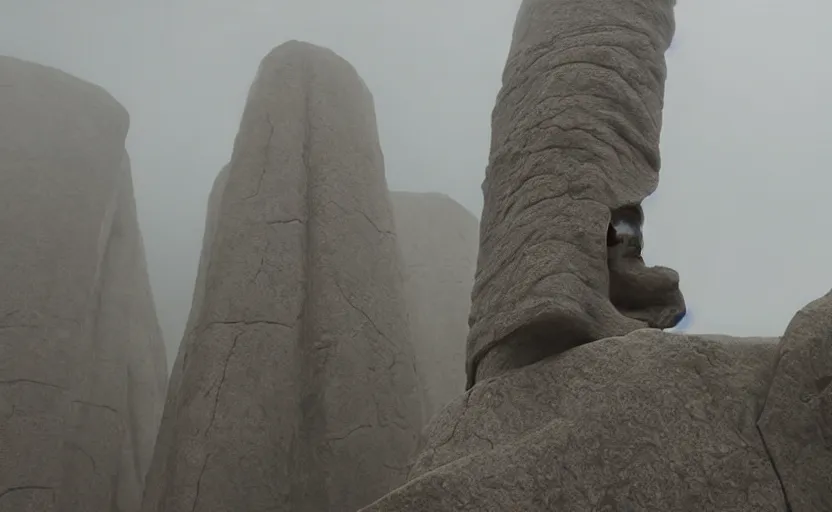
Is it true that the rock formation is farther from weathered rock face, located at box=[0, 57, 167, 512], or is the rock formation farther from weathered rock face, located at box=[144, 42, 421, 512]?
weathered rock face, located at box=[0, 57, 167, 512]

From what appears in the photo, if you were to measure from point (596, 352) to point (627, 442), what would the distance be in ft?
0.60

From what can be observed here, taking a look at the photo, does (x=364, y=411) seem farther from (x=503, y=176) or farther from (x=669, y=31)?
(x=669, y=31)

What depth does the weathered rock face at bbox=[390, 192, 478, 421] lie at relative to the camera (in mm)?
3506

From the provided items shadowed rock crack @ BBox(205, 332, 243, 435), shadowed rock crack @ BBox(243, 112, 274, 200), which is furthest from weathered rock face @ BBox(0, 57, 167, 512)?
shadowed rock crack @ BBox(243, 112, 274, 200)

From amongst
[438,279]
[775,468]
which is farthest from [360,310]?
[438,279]

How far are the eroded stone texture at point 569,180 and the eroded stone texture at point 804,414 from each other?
0.30 meters

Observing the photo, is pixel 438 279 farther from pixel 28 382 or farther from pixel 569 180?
pixel 569 180

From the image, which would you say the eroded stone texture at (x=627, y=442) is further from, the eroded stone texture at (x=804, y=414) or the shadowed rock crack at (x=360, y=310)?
the shadowed rock crack at (x=360, y=310)

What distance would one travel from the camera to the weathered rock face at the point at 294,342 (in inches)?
85.8

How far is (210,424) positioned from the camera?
7.18 ft

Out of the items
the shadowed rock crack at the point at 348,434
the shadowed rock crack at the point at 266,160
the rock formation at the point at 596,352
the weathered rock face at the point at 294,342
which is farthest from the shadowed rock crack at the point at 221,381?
the rock formation at the point at 596,352

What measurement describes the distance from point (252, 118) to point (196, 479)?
1.16 meters

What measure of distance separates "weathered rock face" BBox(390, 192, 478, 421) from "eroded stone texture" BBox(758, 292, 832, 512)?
1759 mm

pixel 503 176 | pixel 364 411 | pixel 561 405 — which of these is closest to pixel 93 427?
pixel 364 411
